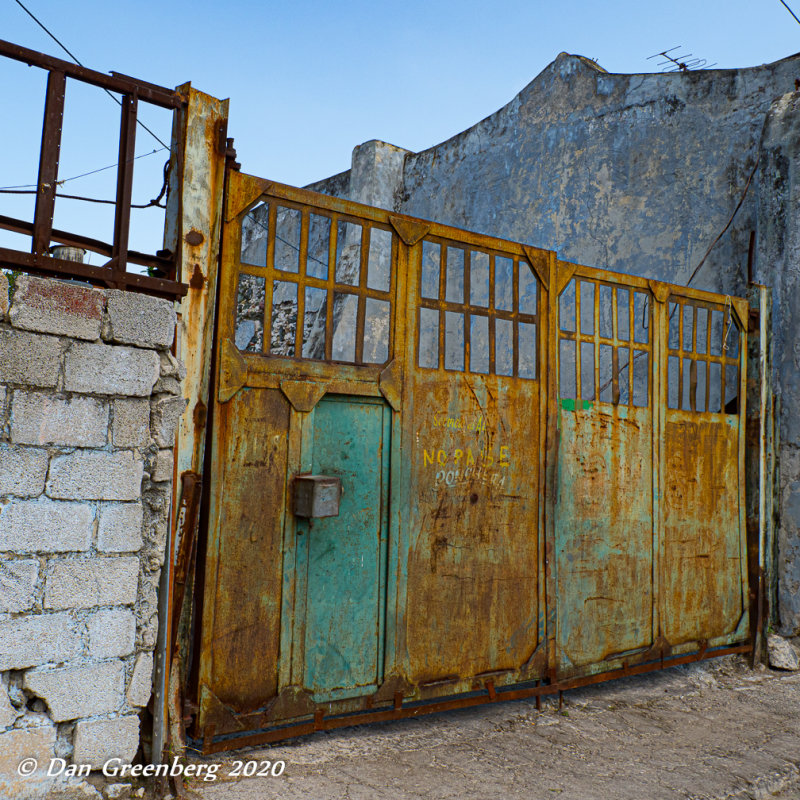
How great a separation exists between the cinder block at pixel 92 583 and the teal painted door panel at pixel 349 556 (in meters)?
0.94

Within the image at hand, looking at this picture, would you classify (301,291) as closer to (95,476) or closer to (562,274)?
(95,476)

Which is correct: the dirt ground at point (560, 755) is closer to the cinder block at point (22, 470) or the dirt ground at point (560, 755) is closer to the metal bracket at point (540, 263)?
the cinder block at point (22, 470)

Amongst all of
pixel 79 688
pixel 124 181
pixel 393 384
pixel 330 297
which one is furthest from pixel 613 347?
pixel 79 688

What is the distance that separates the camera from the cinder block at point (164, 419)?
9.98 feet

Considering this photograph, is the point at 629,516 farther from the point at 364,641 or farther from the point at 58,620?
the point at 58,620

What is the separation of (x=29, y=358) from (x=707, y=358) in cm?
471

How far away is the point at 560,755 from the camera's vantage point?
380 cm

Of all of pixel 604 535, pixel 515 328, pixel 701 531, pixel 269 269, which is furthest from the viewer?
pixel 701 531

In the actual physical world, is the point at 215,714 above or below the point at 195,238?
below

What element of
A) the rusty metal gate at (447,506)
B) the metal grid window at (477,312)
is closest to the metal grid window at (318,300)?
the metal grid window at (477,312)

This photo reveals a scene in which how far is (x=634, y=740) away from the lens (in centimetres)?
409

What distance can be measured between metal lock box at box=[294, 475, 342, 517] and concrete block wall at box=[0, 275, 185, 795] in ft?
2.25

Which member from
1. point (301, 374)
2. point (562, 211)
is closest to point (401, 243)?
point (301, 374)

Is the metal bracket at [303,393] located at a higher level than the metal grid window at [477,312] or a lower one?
lower
